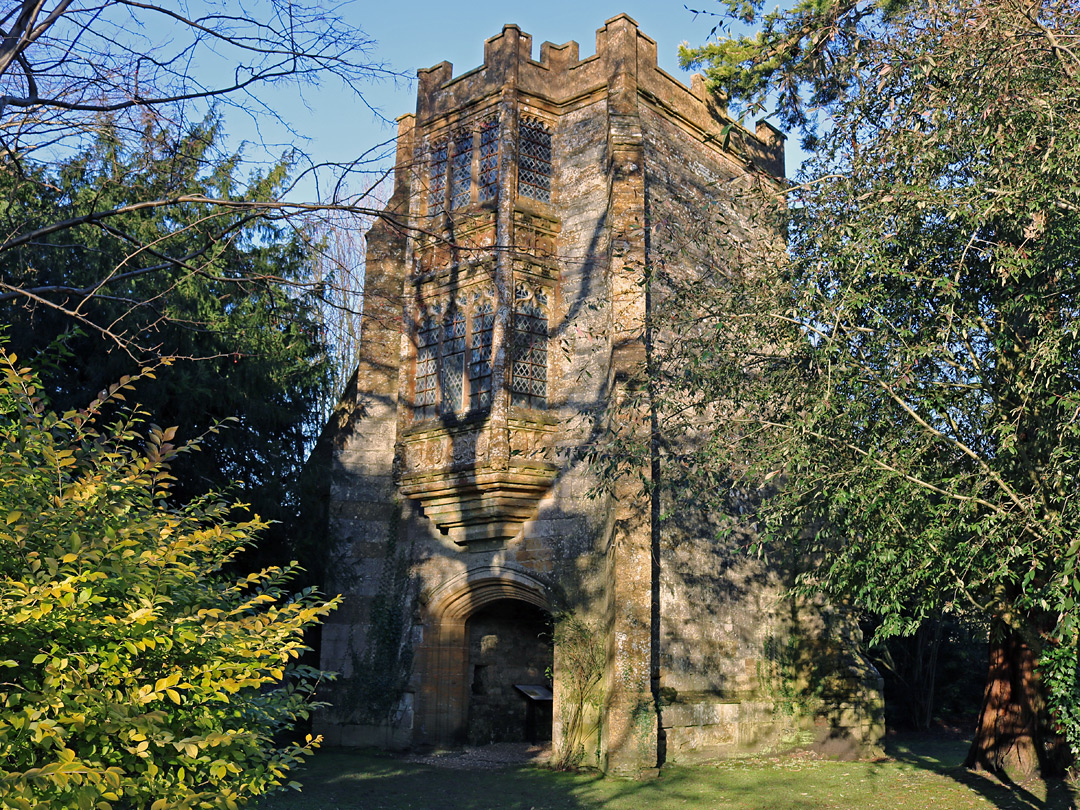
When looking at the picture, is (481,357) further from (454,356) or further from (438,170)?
(438,170)

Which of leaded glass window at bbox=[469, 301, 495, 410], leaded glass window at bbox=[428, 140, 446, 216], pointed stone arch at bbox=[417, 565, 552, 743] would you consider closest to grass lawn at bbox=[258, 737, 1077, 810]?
pointed stone arch at bbox=[417, 565, 552, 743]

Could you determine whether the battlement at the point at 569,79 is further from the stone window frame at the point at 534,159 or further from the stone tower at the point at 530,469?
the stone window frame at the point at 534,159

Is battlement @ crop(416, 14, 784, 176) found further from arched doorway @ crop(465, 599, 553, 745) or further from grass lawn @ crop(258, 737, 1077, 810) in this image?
grass lawn @ crop(258, 737, 1077, 810)

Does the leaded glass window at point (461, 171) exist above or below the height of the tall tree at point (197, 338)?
above

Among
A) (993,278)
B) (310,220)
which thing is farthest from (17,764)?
(993,278)

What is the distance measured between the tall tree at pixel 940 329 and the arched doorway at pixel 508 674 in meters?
6.90

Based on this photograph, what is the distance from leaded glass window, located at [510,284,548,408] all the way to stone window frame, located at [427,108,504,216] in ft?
5.62

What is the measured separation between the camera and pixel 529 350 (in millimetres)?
12922

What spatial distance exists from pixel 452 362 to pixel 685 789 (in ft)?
22.8

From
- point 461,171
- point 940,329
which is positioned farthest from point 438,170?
point 940,329

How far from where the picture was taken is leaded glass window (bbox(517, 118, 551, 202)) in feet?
45.1

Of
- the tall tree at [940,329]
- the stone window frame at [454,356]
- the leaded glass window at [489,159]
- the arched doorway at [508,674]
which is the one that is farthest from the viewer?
the arched doorway at [508,674]

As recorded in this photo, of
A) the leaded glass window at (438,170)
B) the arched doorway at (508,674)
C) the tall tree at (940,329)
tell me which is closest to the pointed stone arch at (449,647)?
the arched doorway at (508,674)

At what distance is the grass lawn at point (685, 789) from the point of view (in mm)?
9227
